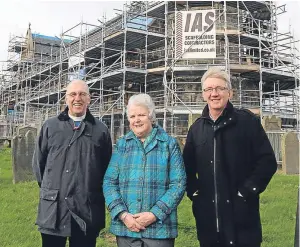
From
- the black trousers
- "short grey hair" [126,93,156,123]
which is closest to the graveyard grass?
the black trousers

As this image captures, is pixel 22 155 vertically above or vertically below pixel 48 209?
above

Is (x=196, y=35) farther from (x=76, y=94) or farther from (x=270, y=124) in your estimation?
(x=76, y=94)

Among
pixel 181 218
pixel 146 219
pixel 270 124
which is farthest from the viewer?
pixel 270 124

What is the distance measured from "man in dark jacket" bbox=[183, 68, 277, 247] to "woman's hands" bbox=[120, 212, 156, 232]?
0.47 m

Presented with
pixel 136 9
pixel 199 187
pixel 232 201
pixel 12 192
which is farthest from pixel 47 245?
pixel 136 9

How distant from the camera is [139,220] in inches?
124

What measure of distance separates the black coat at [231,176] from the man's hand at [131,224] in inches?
21.9

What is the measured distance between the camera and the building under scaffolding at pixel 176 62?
75.7 ft

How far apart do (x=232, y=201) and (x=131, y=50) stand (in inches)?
959

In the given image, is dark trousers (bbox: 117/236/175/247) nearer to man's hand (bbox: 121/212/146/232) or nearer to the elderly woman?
the elderly woman

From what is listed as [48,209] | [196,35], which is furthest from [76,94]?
[196,35]

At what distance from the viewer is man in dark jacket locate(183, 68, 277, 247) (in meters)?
3.16

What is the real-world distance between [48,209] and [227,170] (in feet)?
5.66

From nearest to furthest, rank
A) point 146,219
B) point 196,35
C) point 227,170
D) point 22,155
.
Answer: point 146,219 → point 227,170 → point 22,155 → point 196,35
